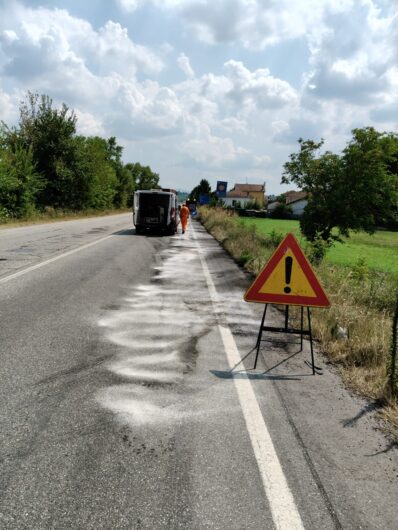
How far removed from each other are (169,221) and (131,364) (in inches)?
754

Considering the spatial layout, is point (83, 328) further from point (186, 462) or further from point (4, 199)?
point (4, 199)

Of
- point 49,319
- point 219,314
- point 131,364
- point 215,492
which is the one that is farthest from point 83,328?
point 215,492

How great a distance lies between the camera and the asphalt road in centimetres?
241

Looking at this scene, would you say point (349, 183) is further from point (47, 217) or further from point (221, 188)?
point (221, 188)

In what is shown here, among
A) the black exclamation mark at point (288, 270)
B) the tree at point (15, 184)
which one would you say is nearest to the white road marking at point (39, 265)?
the black exclamation mark at point (288, 270)

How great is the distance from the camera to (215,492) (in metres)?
2.54

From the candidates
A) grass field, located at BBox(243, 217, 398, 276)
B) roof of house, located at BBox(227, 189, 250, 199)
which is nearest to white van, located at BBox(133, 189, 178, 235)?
grass field, located at BBox(243, 217, 398, 276)

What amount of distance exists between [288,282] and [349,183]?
56.9ft

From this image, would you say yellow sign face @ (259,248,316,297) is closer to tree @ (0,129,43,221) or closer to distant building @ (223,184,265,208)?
tree @ (0,129,43,221)

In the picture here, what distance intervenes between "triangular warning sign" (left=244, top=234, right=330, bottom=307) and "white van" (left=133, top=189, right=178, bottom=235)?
61.2 feet

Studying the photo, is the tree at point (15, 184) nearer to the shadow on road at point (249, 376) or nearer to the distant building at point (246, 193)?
the shadow on road at point (249, 376)

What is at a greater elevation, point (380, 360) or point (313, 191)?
point (313, 191)

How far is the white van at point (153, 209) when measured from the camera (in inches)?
917

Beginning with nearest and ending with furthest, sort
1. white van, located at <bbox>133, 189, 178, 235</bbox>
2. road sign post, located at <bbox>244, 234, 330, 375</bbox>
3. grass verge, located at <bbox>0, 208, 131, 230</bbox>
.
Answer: road sign post, located at <bbox>244, 234, 330, 375</bbox> < white van, located at <bbox>133, 189, 178, 235</bbox> < grass verge, located at <bbox>0, 208, 131, 230</bbox>
